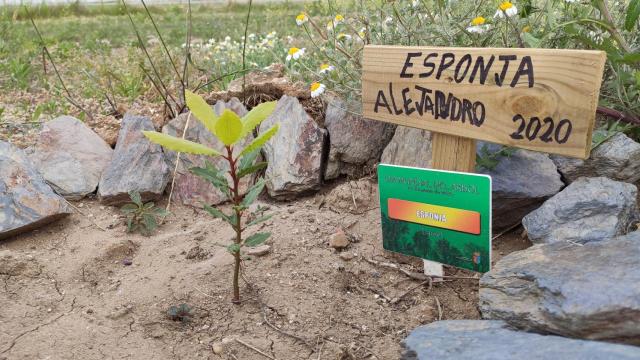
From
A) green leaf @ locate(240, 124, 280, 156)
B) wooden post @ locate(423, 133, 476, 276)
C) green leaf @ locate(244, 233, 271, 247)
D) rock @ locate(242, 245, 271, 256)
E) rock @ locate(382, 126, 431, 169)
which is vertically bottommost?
rock @ locate(242, 245, 271, 256)

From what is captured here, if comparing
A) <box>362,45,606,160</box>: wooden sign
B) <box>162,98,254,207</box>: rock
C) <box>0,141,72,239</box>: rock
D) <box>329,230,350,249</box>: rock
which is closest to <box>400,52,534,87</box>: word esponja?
<box>362,45,606,160</box>: wooden sign

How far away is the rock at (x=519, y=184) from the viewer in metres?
2.48

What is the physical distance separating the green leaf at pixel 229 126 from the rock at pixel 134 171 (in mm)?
1199

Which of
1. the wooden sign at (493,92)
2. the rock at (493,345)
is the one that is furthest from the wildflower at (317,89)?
the rock at (493,345)

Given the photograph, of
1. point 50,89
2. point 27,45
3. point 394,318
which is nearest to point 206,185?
point 394,318

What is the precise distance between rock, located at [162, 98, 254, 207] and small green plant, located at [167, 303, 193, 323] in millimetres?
787

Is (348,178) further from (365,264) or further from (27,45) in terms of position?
(27,45)

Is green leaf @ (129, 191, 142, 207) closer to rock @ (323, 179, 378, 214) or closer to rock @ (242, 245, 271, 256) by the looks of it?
rock @ (242, 245, 271, 256)

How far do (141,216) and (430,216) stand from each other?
1.24 meters

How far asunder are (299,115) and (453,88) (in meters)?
1.04

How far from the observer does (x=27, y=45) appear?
5449mm

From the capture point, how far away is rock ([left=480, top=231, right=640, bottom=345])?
1.66m

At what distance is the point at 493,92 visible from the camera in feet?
6.89

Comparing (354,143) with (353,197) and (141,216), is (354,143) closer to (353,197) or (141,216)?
(353,197)
